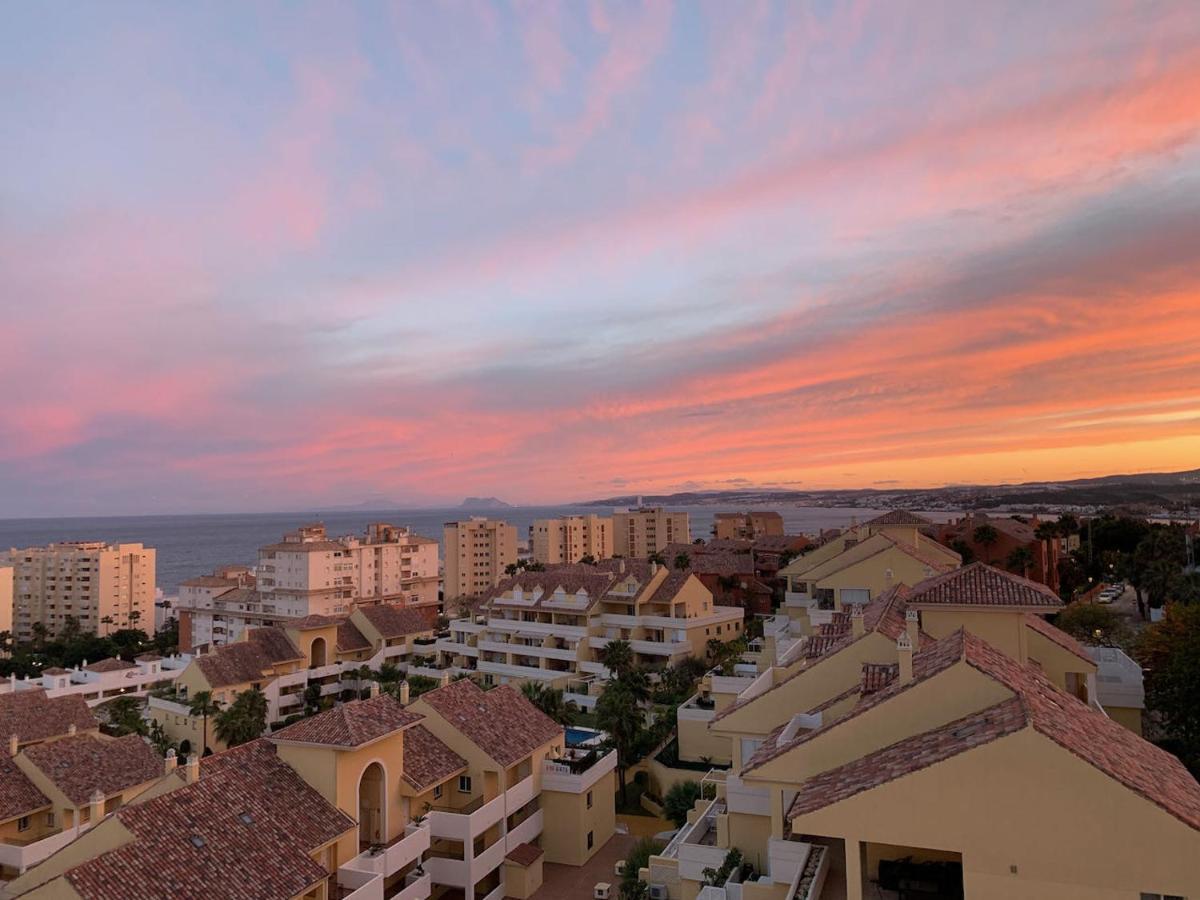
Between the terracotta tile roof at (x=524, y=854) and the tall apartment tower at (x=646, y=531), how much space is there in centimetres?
12975

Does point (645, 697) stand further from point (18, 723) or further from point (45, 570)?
A: point (45, 570)

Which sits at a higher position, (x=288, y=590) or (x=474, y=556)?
(x=474, y=556)

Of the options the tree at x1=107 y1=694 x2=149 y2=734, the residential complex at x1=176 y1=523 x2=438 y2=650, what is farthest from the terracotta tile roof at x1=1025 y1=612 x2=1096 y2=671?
the residential complex at x1=176 y1=523 x2=438 y2=650

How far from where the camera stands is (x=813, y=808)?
40.1ft

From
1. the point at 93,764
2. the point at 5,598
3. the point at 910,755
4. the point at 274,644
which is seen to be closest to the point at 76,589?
the point at 5,598

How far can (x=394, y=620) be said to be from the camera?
238ft

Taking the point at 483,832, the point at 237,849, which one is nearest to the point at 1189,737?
the point at 483,832

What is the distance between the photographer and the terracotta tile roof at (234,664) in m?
57.3

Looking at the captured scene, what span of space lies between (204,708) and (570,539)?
340 ft

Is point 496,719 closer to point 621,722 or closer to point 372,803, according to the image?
point 372,803

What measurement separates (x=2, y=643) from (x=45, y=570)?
3076cm

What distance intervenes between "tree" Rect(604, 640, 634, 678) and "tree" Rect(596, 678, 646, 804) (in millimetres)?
10838

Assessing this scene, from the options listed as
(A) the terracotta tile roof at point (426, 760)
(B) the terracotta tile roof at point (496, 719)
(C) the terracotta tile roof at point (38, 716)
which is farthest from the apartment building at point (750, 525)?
(A) the terracotta tile roof at point (426, 760)

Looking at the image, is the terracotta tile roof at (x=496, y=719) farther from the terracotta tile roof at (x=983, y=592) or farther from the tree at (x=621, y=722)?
the terracotta tile roof at (x=983, y=592)
